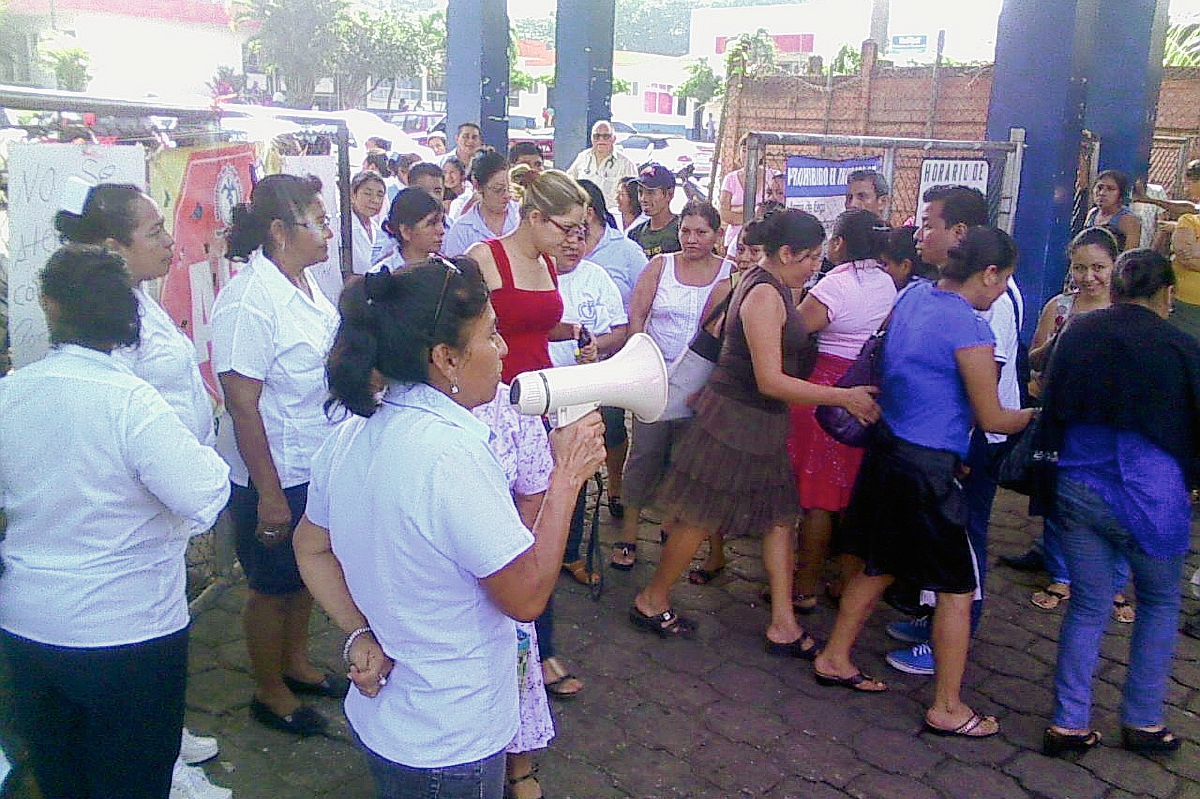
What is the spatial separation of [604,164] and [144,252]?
6.35 metres

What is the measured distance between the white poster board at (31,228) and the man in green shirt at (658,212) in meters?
3.52

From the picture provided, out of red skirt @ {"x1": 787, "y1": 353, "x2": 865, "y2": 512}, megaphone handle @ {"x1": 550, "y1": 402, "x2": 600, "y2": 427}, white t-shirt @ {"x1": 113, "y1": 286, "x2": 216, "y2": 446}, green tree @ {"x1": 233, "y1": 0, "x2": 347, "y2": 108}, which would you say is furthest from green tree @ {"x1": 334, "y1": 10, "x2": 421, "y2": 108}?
megaphone handle @ {"x1": 550, "y1": 402, "x2": 600, "y2": 427}

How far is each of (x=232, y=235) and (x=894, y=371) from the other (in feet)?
7.30

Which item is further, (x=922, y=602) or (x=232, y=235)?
(x=922, y=602)

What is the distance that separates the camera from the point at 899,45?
5422 centimetres

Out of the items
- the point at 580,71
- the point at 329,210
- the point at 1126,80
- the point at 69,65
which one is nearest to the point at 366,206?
the point at 329,210

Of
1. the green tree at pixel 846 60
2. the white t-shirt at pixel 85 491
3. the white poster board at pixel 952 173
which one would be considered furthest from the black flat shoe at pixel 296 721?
the green tree at pixel 846 60

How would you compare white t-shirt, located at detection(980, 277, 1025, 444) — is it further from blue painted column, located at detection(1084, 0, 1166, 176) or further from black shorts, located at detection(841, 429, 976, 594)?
blue painted column, located at detection(1084, 0, 1166, 176)

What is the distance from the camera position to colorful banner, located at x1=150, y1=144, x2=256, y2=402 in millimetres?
3637

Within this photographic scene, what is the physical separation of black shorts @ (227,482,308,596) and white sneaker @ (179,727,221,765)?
0.52 m

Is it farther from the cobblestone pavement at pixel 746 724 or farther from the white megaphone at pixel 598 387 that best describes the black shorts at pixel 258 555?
the white megaphone at pixel 598 387

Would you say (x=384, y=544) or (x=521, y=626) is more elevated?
(x=384, y=544)

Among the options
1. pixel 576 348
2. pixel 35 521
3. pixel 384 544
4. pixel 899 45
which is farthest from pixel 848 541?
pixel 899 45

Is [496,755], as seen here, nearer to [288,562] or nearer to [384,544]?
[384,544]
